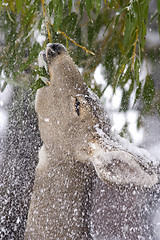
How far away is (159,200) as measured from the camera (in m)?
1.86

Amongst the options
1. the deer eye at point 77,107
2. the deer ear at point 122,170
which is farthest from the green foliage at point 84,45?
the deer ear at point 122,170

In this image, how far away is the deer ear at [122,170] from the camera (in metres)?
1.09

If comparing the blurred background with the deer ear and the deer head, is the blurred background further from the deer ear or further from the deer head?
the deer ear

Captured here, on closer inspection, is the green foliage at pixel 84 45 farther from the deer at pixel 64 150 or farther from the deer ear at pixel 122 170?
the deer ear at pixel 122 170

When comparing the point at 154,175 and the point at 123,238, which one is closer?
the point at 154,175

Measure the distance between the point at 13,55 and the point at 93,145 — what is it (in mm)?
940

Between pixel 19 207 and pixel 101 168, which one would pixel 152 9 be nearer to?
pixel 101 168

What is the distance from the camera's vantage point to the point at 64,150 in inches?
54.6

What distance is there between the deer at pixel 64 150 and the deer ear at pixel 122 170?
6.5 inches

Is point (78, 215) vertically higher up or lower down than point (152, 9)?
lower down

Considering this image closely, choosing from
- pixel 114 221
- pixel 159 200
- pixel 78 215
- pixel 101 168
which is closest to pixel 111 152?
pixel 101 168

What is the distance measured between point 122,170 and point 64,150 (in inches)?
14.1

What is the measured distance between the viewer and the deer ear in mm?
1093

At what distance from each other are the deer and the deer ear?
0.17 metres
